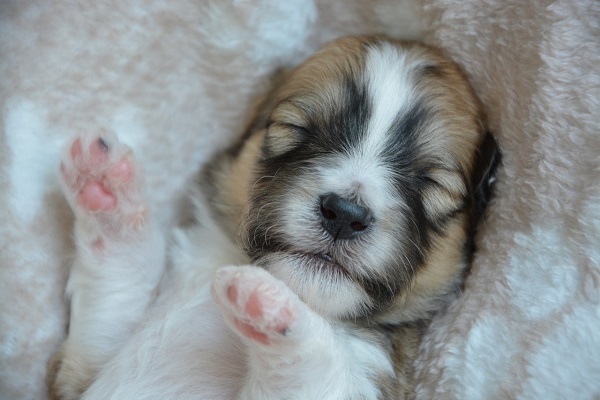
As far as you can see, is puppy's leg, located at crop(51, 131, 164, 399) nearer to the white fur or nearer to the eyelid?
the white fur

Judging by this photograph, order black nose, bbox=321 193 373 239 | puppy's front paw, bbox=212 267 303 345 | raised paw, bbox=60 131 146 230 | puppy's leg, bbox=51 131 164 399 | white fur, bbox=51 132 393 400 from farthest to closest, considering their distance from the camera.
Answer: puppy's leg, bbox=51 131 164 399 < raised paw, bbox=60 131 146 230 < white fur, bbox=51 132 393 400 < black nose, bbox=321 193 373 239 < puppy's front paw, bbox=212 267 303 345

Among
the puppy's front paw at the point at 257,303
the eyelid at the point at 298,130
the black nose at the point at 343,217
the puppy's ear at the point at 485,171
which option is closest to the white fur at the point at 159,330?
the puppy's front paw at the point at 257,303

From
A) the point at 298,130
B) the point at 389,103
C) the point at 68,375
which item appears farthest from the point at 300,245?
the point at 68,375

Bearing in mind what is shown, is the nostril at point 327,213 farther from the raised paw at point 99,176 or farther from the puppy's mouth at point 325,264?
the raised paw at point 99,176

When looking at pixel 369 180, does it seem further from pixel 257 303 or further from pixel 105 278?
pixel 105 278

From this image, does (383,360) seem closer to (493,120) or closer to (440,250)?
(440,250)

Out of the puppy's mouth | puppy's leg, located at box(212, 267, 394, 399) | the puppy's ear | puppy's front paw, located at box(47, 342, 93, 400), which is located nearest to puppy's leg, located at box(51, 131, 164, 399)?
puppy's front paw, located at box(47, 342, 93, 400)
